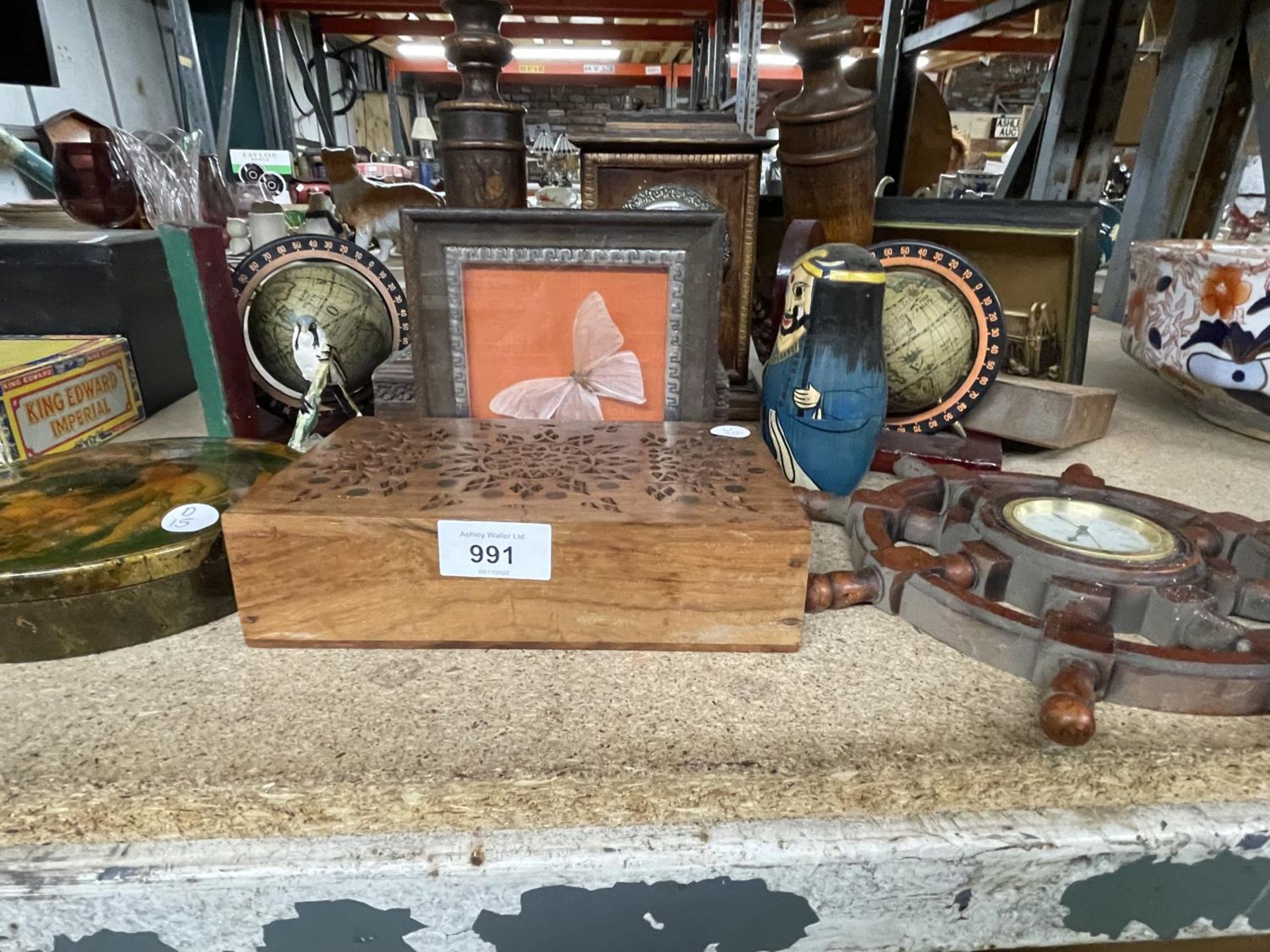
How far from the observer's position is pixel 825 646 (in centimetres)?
51

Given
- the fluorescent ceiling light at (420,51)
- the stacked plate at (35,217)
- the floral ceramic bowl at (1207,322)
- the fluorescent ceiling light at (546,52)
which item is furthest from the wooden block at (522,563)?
the fluorescent ceiling light at (546,52)

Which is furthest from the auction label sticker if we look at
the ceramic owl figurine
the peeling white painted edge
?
the ceramic owl figurine

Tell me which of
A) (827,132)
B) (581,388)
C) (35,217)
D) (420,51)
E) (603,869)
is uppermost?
(420,51)

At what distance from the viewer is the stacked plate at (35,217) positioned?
1134 millimetres

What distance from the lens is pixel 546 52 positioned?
7.23 m

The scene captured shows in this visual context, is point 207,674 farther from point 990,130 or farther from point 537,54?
point 537,54

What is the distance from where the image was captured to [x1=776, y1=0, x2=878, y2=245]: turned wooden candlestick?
2.56 feet

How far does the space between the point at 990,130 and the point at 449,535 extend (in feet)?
18.6

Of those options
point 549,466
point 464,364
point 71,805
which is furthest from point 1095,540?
point 71,805

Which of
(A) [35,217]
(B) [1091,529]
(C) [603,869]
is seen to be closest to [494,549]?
(C) [603,869]

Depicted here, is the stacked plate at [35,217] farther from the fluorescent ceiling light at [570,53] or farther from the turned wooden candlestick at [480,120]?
the fluorescent ceiling light at [570,53]

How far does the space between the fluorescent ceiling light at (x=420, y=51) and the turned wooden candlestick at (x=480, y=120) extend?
6523mm

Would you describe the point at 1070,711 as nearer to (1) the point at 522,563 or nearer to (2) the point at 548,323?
(1) the point at 522,563

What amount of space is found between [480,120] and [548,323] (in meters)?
0.29
